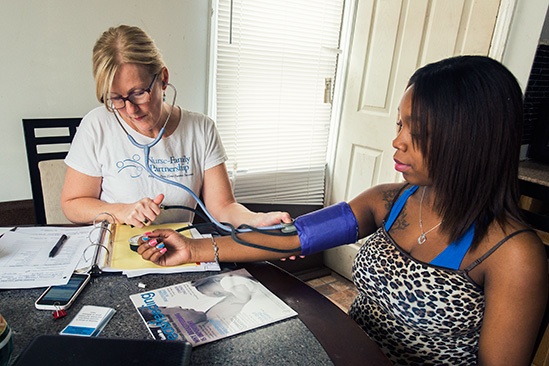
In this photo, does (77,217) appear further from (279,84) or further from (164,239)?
(279,84)

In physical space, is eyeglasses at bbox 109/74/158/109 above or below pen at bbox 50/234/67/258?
above

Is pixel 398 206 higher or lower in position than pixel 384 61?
Answer: lower

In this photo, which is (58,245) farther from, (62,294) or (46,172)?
(46,172)

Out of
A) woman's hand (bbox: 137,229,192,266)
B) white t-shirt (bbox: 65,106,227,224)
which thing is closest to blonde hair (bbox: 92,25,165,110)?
white t-shirt (bbox: 65,106,227,224)

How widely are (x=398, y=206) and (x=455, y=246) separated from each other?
200mm

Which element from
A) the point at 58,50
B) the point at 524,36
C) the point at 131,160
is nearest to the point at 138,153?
the point at 131,160

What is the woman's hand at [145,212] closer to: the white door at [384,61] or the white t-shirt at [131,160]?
the white t-shirt at [131,160]

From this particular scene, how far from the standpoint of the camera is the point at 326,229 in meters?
1.01

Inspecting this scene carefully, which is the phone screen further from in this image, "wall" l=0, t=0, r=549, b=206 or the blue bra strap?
"wall" l=0, t=0, r=549, b=206

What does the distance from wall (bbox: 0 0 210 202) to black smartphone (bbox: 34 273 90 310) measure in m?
1.15

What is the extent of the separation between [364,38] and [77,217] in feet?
6.00

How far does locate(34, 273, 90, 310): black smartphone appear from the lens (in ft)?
2.27

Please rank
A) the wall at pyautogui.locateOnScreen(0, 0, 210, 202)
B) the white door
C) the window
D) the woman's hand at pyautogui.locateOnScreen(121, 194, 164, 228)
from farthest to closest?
1. the window
2. the white door
3. the wall at pyautogui.locateOnScreen(0, 0, 210, 202)
4. the woman's hand at pyautogui.locateOnScreen(121, 194, 164, 228)

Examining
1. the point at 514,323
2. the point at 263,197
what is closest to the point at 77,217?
the point at 514,323
